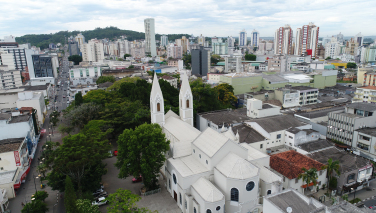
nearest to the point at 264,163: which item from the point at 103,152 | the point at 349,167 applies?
the point at 349,167

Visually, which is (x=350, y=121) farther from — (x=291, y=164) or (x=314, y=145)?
(x=291, y=164)

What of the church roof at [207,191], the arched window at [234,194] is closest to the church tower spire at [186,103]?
the church roof at [207,191]

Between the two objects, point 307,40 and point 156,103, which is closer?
point 156,103

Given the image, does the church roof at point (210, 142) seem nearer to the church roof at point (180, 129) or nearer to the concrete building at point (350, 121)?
the church roof at point (180, 129)

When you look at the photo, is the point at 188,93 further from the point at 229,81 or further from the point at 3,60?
the point at 3,60

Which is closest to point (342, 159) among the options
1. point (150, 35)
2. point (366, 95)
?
point (366, 95)

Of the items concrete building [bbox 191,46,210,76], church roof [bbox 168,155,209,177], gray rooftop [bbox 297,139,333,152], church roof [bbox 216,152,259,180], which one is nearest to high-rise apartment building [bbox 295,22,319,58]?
concrete building [bbox 191,46,210,76]

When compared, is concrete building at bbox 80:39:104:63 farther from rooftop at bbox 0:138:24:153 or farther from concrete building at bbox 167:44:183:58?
rooftop at bbox 0:138:24:153
